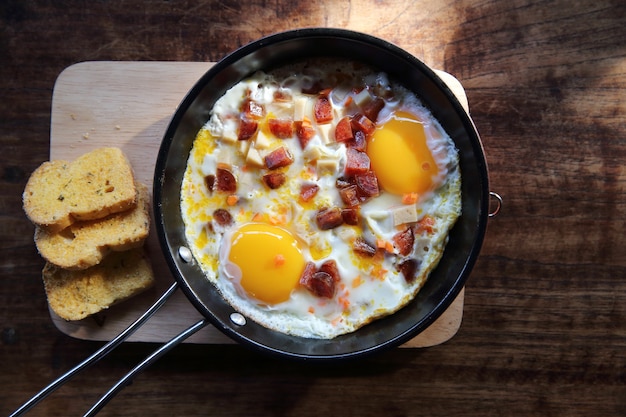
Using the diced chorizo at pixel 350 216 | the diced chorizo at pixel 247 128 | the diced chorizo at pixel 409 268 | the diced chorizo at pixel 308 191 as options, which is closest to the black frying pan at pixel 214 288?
the diced chorizo at pixel 409 268

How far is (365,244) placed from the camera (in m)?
3.01

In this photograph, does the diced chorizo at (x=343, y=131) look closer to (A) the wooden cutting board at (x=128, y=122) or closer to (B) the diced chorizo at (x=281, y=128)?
(B) the diced chorizo at (x=281, y=128)

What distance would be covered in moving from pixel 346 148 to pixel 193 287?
1161 millimetres

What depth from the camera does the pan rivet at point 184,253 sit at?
117 inches

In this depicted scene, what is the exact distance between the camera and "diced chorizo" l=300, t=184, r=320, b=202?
3.01 m

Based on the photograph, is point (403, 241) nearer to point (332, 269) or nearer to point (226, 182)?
point (332, 269)

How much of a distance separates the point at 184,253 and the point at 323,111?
1.13m

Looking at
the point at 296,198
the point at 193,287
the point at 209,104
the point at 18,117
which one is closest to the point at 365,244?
the point at 296,198

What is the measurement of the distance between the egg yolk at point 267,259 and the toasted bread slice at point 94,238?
0.59 m

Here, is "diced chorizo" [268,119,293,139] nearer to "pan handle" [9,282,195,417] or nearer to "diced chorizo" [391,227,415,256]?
"diced chorizo" [391,227,415,256]

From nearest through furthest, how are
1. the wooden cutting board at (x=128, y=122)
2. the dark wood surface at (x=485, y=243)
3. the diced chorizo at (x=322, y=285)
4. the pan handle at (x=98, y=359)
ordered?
1. the pan handle at (x=98, y=359)
2. the diced chorizo at (x=322, y=285)
3. the wooden cutting board at (x=128, y=122)
4. the dark wood surface at (x=485, y=243)

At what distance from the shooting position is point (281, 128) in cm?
304

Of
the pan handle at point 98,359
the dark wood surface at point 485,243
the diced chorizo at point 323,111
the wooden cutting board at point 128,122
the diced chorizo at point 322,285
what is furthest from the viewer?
the dark wood surface at point 485,243

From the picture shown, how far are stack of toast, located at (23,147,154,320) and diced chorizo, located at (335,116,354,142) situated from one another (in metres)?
1.21
